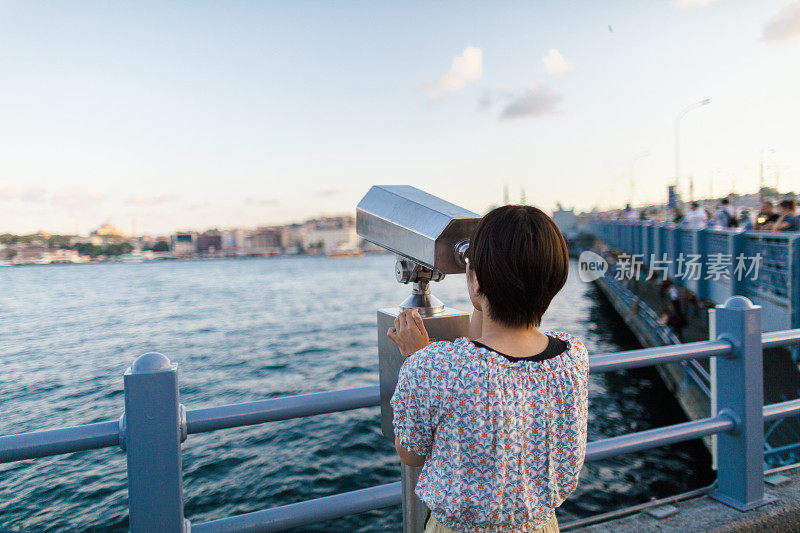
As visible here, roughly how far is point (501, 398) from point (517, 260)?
10.4 inches

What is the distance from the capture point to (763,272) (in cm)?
805

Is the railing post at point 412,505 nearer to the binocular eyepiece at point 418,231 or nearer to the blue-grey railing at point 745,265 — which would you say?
the binocular eyepiece at point 418,231

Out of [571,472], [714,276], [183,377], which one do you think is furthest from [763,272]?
[183,377]

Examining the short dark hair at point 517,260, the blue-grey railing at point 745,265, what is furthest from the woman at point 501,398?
the blue-grey railing at point 745,265

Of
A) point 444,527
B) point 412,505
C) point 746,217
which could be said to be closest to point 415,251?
point 444,527

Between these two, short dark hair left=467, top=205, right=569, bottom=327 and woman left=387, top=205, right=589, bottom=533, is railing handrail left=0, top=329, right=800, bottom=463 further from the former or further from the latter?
short dark hair left=467, top=205, right=569, bottom=327

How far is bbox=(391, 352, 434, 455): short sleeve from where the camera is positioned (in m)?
1.08

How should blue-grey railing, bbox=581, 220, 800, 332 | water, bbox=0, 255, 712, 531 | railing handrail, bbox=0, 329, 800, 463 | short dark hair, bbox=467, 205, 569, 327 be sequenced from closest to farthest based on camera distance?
short dark hair, bbox=467, 205, 569, 327
railing handrail, bbox=0, 329, 800, 463
blue-grey railing, bbox=581, 220, 800, 332
water, bbox=0, 255, 712, 531

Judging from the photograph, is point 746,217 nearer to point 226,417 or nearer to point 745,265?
point 745,265

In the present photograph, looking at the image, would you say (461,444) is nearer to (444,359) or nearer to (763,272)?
(444,359)

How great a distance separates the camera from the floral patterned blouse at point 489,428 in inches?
42.1

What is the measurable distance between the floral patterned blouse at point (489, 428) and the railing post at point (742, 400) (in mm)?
1716

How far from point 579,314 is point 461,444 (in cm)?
2944

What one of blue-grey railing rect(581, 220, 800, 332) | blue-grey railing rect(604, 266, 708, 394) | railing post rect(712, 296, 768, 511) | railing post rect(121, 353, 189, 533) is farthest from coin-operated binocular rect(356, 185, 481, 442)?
blue-grey railing rect(581, 220, 800, 332)
